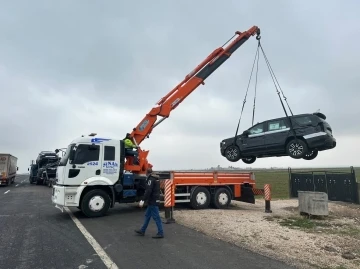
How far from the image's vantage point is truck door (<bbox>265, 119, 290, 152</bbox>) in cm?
1174

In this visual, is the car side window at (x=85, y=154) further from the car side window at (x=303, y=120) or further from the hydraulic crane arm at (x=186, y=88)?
the car side window at (x=303, y=120)

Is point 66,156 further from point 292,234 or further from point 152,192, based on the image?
point 292,234

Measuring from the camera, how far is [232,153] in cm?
1348

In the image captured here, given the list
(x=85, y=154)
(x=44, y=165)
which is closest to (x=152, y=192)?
(x=85, y=154)

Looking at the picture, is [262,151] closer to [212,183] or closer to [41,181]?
[212,183]

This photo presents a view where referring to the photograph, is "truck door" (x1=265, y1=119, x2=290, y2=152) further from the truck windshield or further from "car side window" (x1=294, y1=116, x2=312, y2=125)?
the truck windshield

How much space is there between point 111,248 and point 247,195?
8804 millimetres

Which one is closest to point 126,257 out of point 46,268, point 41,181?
point 46,268

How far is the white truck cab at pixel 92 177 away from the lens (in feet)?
36.1

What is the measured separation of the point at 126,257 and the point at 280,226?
18.4 ft

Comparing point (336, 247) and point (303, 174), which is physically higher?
point (303, 174)

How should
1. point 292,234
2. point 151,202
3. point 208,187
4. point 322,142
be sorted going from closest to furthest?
point 151,202 → point 292,234 → point 322,142 → point 208,187

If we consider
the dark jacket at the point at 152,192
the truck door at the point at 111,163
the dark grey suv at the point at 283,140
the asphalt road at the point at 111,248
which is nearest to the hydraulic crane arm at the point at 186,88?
the truck door at the point at 111,163

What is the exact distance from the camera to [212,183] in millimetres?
13836
